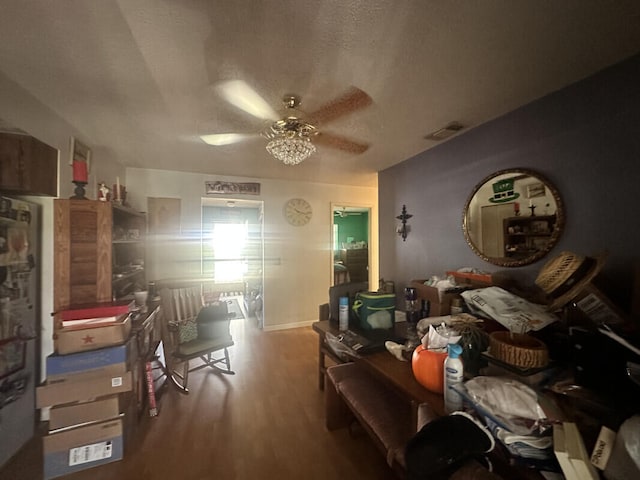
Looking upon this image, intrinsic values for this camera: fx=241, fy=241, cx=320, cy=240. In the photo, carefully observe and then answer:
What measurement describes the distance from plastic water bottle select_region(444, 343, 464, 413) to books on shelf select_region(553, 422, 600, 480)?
0.26m

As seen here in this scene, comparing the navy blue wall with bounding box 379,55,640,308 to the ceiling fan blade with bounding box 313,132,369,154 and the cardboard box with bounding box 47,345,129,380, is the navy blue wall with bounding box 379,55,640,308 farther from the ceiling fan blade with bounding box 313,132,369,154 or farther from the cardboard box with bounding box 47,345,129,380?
the cardboard box with bounding box 47,345,129,380

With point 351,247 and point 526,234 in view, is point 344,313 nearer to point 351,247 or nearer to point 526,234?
point 526,234

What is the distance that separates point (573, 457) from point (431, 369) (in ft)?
1.37

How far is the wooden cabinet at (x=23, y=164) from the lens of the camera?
126cm

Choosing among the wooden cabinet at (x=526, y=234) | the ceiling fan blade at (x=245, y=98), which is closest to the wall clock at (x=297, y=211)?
the ceiling fan blade at (x=245, y=98)

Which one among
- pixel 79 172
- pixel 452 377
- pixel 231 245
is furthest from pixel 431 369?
pixel 231 245

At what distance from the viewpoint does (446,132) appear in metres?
2.09

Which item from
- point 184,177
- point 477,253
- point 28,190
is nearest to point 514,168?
point 477,253

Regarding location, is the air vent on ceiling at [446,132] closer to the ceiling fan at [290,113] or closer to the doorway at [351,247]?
the ceiling fan at [290,113]

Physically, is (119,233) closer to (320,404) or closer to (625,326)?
(320,404)

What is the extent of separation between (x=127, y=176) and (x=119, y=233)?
1.30 metres

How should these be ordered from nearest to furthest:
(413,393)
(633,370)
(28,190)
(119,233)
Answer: (633,370) < (413,393) < (28,190) < (119,233)

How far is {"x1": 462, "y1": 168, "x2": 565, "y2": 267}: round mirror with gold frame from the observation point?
5.19 feet

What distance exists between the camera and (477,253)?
2008 mm
